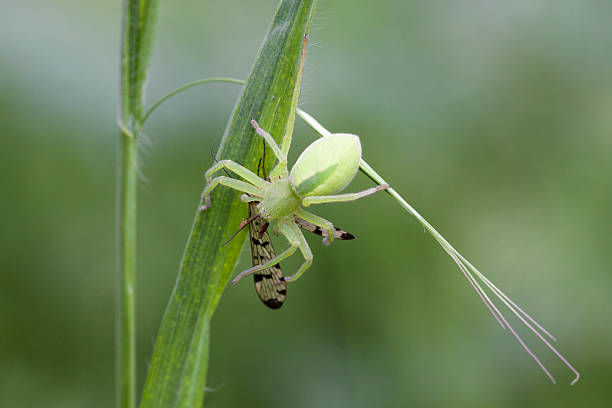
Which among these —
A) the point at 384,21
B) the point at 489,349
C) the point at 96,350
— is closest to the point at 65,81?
the point at 96,350

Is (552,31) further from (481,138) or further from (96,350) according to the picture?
(96,350)

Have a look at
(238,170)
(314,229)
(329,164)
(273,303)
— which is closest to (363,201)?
(314,229)

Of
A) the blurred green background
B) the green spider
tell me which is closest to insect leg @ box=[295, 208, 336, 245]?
the green spider

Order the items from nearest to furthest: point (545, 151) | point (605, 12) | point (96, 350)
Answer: point (96, 350) → point (545, 151) → point (605, 12)

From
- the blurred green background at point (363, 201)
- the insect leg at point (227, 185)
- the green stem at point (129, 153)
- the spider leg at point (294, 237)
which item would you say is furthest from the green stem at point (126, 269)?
the blurred green background at point (363, 201)

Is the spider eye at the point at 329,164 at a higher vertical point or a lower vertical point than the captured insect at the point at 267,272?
higher

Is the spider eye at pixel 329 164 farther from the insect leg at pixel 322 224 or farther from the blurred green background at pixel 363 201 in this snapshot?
the blurred green background at pixel 363 201

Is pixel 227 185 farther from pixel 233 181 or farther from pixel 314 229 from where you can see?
pixel 314 229

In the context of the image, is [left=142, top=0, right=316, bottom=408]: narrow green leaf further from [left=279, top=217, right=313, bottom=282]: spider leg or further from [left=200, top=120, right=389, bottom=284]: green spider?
[left=279, top=217, right=313, bottom=282]: spider leg
